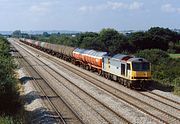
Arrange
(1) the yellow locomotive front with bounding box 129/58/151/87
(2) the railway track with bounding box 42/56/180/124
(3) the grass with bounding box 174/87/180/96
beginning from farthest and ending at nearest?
(1) the yellow locomotive front with bounding box 129/58/151/87, (3) the grass with bounding box 174/87/180/96, (2) the railway track with bounding box 42/56/180/124

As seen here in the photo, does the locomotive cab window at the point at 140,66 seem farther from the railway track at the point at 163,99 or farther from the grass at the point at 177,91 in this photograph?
the grass at the point at 177,91

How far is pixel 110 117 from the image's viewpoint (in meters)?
22.7

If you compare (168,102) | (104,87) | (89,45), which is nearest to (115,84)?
(104,87)

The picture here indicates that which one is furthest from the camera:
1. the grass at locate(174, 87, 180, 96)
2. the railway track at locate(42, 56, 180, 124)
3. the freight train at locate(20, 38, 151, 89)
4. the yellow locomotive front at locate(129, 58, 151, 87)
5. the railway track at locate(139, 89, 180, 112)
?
the freight train at locate(20, 38, 151, 89)

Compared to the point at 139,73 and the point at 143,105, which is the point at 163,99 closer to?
the point at 143,105

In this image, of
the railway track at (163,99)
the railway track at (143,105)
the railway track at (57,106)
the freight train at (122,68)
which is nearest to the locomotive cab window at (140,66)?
the freight train at (122,68)

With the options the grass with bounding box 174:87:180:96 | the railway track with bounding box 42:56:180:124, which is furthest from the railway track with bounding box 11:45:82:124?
the grass with bounding box 174:87:180:96

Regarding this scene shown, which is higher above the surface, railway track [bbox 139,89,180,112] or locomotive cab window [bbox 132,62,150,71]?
locomotive cab window [bbox 132,62,150,71]

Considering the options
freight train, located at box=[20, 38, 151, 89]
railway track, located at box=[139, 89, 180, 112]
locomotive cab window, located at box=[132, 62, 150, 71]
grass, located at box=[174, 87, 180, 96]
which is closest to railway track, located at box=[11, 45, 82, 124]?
freight train, located at box=[20, 38, 151, 89]

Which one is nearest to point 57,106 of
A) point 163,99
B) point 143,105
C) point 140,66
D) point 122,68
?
point 143,105

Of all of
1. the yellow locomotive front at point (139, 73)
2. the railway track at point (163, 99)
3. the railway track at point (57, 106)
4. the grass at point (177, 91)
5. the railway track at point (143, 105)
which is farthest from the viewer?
the yellow locomotive front at point (139, 73)

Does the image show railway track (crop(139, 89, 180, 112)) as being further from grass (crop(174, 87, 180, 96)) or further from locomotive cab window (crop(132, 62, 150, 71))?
locomotive cab window (crop(132, 62, 150, 71))

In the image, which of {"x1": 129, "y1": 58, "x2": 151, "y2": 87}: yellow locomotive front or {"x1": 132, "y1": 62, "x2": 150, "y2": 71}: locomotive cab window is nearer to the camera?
{"x1": 129, "y1": 58, "x2": 151, "y2": 87}: yellow locomotive front

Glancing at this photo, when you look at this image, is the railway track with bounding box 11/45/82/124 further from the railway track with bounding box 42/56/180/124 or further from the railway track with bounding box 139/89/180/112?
the railway track with bounding box 139/89/180/112
